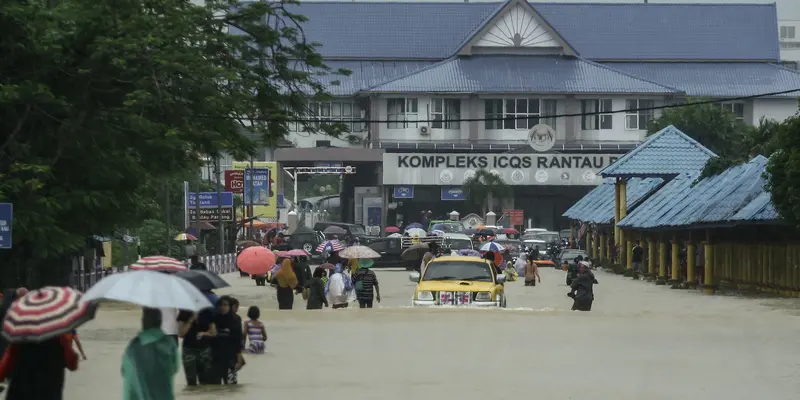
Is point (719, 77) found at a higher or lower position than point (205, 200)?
higher

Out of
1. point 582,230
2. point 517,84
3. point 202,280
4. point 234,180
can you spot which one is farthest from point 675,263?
point 517,84

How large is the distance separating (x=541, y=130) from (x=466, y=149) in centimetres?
657

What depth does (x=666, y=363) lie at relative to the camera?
74.1 feet

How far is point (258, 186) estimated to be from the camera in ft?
295

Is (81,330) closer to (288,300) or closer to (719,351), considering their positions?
(288,300)

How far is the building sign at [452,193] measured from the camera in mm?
105500

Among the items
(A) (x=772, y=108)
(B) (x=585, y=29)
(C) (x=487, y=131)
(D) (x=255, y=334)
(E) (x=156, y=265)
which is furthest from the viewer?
(B) (x=585, y=29)

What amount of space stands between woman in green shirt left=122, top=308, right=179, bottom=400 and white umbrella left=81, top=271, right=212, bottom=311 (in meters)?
0.12

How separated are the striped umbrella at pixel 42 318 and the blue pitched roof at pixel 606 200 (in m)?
57.6

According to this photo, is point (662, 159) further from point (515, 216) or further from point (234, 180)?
point (515, 216)

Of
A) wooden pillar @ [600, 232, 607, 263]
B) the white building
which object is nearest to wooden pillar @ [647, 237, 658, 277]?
wooden pillar @ [600, 232, 607, 263]

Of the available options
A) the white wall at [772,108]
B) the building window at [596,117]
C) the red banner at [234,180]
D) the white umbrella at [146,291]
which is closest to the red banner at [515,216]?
the building window at [596,117]

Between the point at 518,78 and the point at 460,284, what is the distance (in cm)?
7611

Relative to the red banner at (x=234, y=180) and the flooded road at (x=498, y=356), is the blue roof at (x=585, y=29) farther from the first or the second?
the flooded road at (x=498, y=356)
